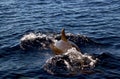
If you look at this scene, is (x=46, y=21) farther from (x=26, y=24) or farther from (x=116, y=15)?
(x=116, y=15)

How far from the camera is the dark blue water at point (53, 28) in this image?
15.5 metres

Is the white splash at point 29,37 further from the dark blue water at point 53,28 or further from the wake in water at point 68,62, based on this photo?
the wake in water at point 68,62

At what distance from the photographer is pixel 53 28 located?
21.6 meters

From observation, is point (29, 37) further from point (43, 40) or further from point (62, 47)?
point (62, 47)

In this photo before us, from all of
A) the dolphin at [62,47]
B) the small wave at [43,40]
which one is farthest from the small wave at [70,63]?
the small wave at [43,40]

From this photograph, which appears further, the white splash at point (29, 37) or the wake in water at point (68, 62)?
the white splash at point (29, 37)

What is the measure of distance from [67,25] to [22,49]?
5.39 m

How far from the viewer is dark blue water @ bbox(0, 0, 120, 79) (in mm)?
15484

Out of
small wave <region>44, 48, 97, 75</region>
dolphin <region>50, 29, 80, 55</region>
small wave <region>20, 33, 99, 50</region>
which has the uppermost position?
small wave <region>20, 33, 99, 50</region>

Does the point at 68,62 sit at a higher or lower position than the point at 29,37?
lower

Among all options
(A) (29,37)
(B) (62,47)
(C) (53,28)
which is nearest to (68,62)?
(B) (62,47)

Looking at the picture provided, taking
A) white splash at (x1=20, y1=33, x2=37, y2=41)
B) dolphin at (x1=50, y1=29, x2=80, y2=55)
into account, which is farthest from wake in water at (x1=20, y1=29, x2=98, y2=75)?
white splash at (x1=20, y1=33, x2=37, y2=41)

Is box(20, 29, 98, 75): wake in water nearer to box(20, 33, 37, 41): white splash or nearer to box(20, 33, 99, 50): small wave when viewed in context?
box(20, 33, 99, 50): small wave

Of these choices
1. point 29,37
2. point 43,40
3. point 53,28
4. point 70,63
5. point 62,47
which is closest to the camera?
point 70,63
